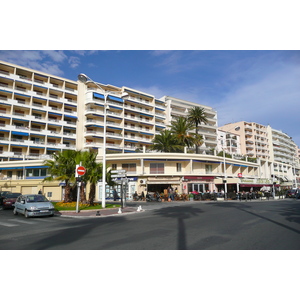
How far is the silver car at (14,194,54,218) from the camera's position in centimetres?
1420

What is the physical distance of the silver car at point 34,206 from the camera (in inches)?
559

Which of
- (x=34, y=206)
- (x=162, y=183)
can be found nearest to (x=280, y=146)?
(x=162, y=183)

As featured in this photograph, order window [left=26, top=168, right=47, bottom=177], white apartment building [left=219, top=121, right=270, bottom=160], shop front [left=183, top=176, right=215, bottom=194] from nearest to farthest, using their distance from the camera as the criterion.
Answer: shop front [left=183, top=176, right=215, bottom=194] → window [left=26, top=168, right=47, bottom=177] → white apartment building [left=219, top=121, right=270, bottom=160]

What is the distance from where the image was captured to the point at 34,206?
562 inches

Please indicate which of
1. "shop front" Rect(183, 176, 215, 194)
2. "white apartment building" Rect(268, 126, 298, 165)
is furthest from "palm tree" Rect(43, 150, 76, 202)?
"white apartment building" Rect(268, 126, 298, 165)

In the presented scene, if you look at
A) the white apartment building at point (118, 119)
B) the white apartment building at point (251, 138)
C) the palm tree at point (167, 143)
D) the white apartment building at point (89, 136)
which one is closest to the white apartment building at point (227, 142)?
the white apartment building at point (251, 138)

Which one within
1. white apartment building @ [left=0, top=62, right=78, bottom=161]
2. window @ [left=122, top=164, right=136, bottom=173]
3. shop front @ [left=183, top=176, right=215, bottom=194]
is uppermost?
white apartment building @ [left=0, top=62, right=78, bottom=161]

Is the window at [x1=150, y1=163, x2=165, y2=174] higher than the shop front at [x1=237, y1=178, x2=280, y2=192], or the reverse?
the window at [x1=150, y1=163, x2=165, y2=174]

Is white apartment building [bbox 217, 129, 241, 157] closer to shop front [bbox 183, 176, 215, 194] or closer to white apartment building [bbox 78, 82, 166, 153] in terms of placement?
white apartment building [bbox 78, 82, 166, 153]

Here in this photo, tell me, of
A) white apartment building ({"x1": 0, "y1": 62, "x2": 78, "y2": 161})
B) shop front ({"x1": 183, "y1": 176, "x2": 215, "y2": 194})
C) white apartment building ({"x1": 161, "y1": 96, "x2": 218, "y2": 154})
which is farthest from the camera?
white apartment building ({"x1": 161, "y1": 96, "x2": 218, "y2": 154})

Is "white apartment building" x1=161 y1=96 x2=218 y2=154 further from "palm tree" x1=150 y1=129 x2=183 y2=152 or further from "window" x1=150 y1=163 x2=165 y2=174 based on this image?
"window" x1=150 y1=163 x2=165 y2=174

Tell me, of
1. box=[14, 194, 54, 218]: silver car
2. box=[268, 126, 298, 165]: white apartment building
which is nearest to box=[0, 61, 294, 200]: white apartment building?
box=[14, 194, 54, 218]: silver car

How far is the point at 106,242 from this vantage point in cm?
691

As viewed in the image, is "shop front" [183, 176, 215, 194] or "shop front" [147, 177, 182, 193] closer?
"shop front" [147, 177, 182, 193]
